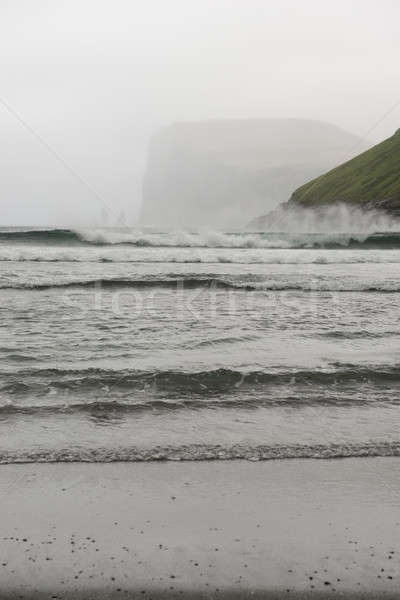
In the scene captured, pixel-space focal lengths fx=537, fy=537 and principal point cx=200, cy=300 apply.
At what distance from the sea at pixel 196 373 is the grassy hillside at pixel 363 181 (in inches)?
3534

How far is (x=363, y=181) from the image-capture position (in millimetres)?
113875

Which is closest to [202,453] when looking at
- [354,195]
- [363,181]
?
[354,195]

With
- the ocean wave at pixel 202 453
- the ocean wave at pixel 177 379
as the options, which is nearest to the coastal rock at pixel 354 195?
the ocean wave at pixel 177 379

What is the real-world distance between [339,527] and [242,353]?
5195mm

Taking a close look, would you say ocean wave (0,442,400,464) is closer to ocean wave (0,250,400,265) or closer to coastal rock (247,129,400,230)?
ocean wave (0,250,400,265)

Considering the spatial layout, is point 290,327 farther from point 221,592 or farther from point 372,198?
point 372,198

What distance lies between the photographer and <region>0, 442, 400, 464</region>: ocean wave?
4.75m

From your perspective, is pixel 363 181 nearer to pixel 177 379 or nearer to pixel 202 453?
pixel 177 379

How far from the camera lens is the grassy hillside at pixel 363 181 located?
10375cm

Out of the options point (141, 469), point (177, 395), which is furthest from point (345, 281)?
point (141, 469)

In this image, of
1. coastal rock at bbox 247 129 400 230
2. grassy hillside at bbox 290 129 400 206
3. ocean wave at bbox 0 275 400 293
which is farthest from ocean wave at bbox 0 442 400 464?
grassy hillside at bbox 290 129 400 206

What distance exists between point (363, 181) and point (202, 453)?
385ft

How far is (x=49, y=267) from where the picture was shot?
81.0 ft

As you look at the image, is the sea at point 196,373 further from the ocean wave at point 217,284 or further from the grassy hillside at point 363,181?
the grassy hillside at point 363,181
